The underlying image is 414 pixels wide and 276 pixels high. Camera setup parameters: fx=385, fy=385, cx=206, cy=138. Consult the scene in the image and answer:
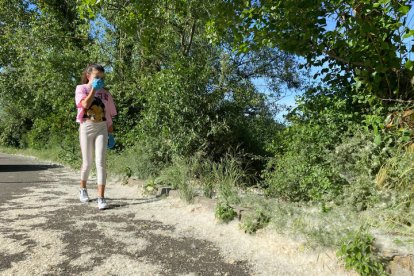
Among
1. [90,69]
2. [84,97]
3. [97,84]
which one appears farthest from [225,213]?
[90,69]

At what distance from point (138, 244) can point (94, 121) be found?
7.10ft

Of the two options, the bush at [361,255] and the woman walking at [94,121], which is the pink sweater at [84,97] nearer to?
the woman walking at [94,121]

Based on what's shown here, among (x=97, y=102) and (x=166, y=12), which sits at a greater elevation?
(x=166, y=12)

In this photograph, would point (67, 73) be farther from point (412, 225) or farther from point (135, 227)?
point (412, 225)

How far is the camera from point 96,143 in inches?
212

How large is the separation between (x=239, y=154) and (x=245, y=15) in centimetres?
291

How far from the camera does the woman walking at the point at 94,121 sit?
5227 mm

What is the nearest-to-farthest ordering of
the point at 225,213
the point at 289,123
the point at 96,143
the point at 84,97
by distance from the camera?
the point at 225,213
the point at 84,97
the point at 96,143
the point at 289,123

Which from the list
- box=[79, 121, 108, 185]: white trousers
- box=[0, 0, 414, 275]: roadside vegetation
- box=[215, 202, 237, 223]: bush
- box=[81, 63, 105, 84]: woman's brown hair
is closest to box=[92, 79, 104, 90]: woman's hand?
box=[81, 63, 105, 84]: woman's brown hair

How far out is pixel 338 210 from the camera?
3768mm

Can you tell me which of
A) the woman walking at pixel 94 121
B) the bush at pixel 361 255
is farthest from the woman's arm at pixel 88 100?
the bush at pixel 361 255

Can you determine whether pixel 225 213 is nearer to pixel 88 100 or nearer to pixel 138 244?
pixel 138 244

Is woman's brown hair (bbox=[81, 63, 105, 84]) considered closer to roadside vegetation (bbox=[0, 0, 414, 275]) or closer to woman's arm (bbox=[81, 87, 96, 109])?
woman's arm (bbox=[81, 87, 96, 109])

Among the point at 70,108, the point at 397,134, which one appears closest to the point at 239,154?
the point at 397,134
